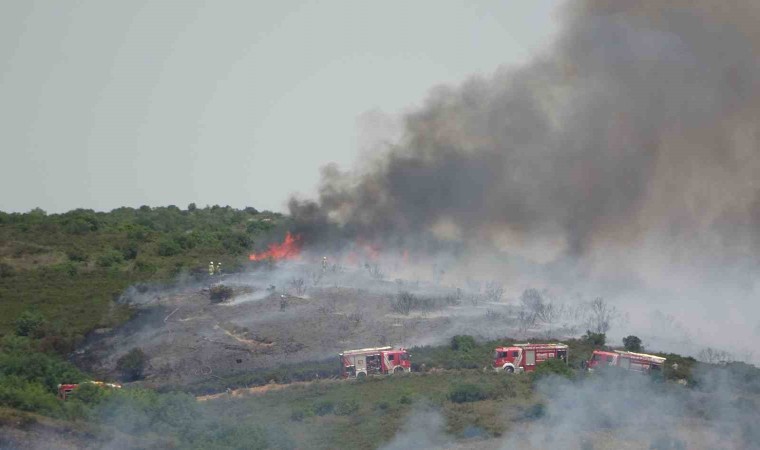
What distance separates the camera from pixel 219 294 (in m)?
94.8

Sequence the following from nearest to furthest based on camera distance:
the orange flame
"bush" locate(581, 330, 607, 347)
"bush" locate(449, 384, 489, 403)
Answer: "bush" locate(449, 384, 489, 403) < "bush" locate(581, 330, 607, 347) < the orange flame

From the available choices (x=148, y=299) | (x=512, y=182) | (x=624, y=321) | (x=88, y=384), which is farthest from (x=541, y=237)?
(x=88, y=384)

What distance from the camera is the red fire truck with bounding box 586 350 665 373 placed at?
79688 mm

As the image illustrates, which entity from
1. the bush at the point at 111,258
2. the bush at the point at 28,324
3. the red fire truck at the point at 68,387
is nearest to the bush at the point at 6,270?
the bush at the point at 111,258

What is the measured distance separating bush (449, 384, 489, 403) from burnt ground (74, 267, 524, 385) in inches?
485

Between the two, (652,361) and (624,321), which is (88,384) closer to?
(652,361)

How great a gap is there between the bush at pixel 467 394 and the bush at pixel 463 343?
9.82 metres

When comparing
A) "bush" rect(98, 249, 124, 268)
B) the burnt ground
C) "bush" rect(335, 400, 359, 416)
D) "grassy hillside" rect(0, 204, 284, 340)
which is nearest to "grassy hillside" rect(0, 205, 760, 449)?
"bush" rect(335, 400, 359, 416)

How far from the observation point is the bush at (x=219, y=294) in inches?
3718

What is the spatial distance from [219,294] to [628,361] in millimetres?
27679

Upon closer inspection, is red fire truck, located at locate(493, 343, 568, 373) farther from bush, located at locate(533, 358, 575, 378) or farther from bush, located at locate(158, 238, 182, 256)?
bush, located at locate(158, 238, 182, 256)

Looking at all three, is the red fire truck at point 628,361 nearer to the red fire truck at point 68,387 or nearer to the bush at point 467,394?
the bush at point 467,394

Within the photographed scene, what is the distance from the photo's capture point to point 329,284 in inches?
3900

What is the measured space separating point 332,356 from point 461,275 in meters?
25.7
